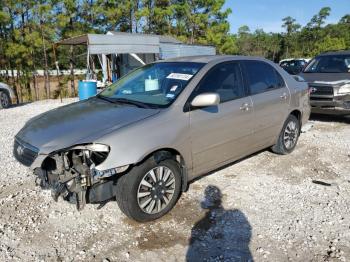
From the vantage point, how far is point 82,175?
2969 millimetres

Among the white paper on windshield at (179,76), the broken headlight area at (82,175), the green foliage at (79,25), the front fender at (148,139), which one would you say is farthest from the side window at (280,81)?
the green foliage at (79,25)

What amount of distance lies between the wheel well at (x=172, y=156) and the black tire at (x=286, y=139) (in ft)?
7.69

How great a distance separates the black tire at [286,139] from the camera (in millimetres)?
5410

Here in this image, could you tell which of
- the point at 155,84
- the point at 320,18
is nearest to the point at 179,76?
the point at 155,84

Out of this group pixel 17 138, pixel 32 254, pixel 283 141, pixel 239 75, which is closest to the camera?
pixel 32 254

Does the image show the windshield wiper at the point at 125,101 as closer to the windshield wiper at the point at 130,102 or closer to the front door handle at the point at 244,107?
the windshield wiper at the point at 130,102

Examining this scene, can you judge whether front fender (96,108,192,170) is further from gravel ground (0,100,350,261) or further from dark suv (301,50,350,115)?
dark suv (301,50,350,115)

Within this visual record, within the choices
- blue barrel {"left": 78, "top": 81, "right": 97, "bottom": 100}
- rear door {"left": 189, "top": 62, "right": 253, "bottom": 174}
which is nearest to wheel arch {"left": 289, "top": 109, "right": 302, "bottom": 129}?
rear door {"left": 189, "top": 62, "right": 253, "bottom": 174}

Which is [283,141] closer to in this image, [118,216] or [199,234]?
[199,234]

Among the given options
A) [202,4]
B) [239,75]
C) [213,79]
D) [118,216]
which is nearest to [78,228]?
[118,216]

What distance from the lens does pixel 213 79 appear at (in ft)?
13.2

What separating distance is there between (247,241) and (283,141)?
272 centimetres

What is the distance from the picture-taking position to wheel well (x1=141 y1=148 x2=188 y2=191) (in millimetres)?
3354

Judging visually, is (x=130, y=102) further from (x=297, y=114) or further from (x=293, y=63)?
(x=293, y=63)
